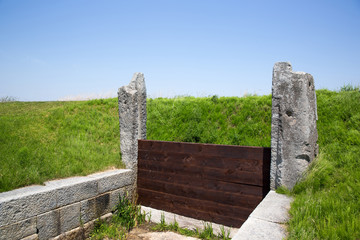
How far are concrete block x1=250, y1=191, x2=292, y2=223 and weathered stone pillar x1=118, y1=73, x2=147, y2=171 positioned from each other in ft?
10.3

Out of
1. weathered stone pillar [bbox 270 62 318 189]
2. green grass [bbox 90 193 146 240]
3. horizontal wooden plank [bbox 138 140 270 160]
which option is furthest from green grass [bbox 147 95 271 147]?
weathered stone pillar [bbox 270 62 318 189]

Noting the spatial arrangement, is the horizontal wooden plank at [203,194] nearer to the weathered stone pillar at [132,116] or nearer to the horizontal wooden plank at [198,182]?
the horizontal wooden plank at [198,182]

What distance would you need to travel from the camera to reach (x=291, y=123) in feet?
12.3

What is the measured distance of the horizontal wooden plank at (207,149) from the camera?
4.30 metres

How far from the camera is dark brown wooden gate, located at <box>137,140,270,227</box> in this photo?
430cm

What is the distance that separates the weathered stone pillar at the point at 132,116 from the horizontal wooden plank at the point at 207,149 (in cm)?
23

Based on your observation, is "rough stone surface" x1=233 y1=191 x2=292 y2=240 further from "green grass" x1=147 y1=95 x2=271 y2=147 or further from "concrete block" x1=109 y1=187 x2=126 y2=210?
"green grass" x1=147 y1=95 x2=271 y2=147

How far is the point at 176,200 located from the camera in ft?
17.2

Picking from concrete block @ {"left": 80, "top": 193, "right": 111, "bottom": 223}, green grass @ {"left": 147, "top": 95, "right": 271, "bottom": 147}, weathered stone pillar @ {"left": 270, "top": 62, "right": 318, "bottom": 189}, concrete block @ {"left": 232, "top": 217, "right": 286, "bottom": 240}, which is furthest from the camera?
green grass @ {"left": 147, "top": 95, "right": 271, "bottom": 147}

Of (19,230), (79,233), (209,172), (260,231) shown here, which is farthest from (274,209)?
(19,230)

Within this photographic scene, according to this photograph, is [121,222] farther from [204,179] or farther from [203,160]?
[203,160]

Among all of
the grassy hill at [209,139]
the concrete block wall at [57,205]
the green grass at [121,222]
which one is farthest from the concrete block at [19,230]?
the green grass at [121,222]

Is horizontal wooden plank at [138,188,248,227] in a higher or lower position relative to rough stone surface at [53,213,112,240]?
higher

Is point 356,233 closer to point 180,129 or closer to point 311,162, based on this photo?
point 311,162
